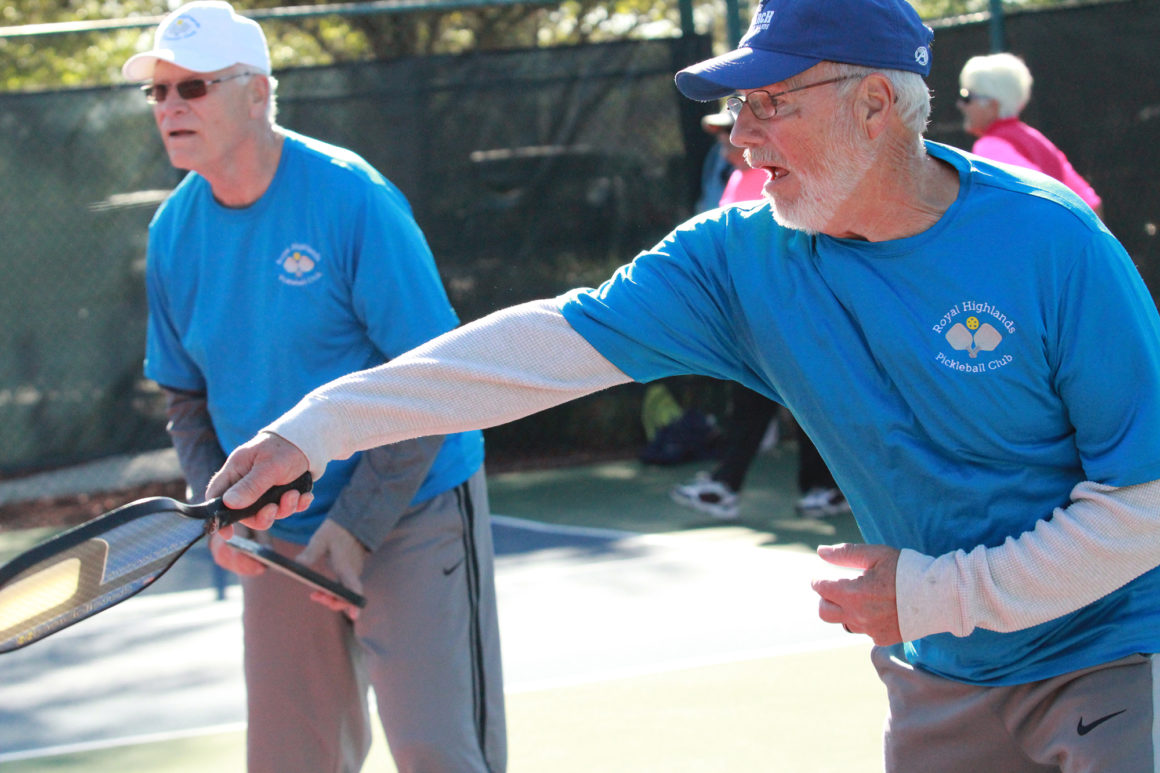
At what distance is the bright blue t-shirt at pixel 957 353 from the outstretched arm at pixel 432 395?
0.06 m

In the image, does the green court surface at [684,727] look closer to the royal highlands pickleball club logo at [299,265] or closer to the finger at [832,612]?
the royal highlands pickleball club logo at [299,265]

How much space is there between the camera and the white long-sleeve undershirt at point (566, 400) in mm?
2148

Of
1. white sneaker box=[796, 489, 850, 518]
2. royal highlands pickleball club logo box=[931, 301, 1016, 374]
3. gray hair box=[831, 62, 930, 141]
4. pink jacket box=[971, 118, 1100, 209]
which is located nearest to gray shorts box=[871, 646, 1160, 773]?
royal highlands pickleball club logo box=[931, 301, 1016, 374]

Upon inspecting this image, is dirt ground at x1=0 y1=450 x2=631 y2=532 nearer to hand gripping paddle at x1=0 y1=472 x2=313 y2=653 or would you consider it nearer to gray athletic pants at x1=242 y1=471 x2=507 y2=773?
gray athletic pants at x1=242 y1=471 x2=507 y2=773

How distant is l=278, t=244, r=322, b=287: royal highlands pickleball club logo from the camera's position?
3.30 meters

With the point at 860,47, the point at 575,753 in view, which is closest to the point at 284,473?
the point at 860,47

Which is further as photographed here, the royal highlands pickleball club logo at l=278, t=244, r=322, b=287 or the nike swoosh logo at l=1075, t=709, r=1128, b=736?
the royal highlands pickleball club logo at l=278, t=244, r=322, b=287

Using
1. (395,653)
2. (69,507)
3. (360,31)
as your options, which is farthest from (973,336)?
(360,31)

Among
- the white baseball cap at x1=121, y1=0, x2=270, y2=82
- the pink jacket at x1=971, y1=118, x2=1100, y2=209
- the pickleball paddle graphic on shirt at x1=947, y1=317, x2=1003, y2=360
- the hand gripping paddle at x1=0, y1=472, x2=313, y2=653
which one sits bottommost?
the pink jacket at x1=971, y1=118, x2=1100, y2=209

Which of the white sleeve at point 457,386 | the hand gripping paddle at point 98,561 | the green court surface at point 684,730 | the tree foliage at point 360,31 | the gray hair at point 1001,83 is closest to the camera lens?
the hand gripping paddle at point 98,561

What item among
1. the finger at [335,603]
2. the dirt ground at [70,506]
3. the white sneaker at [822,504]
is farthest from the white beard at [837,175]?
the dirt ground at [70,506]

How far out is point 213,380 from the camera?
3.46 meters

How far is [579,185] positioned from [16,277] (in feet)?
11.8

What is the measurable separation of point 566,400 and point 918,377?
1.90 feet
